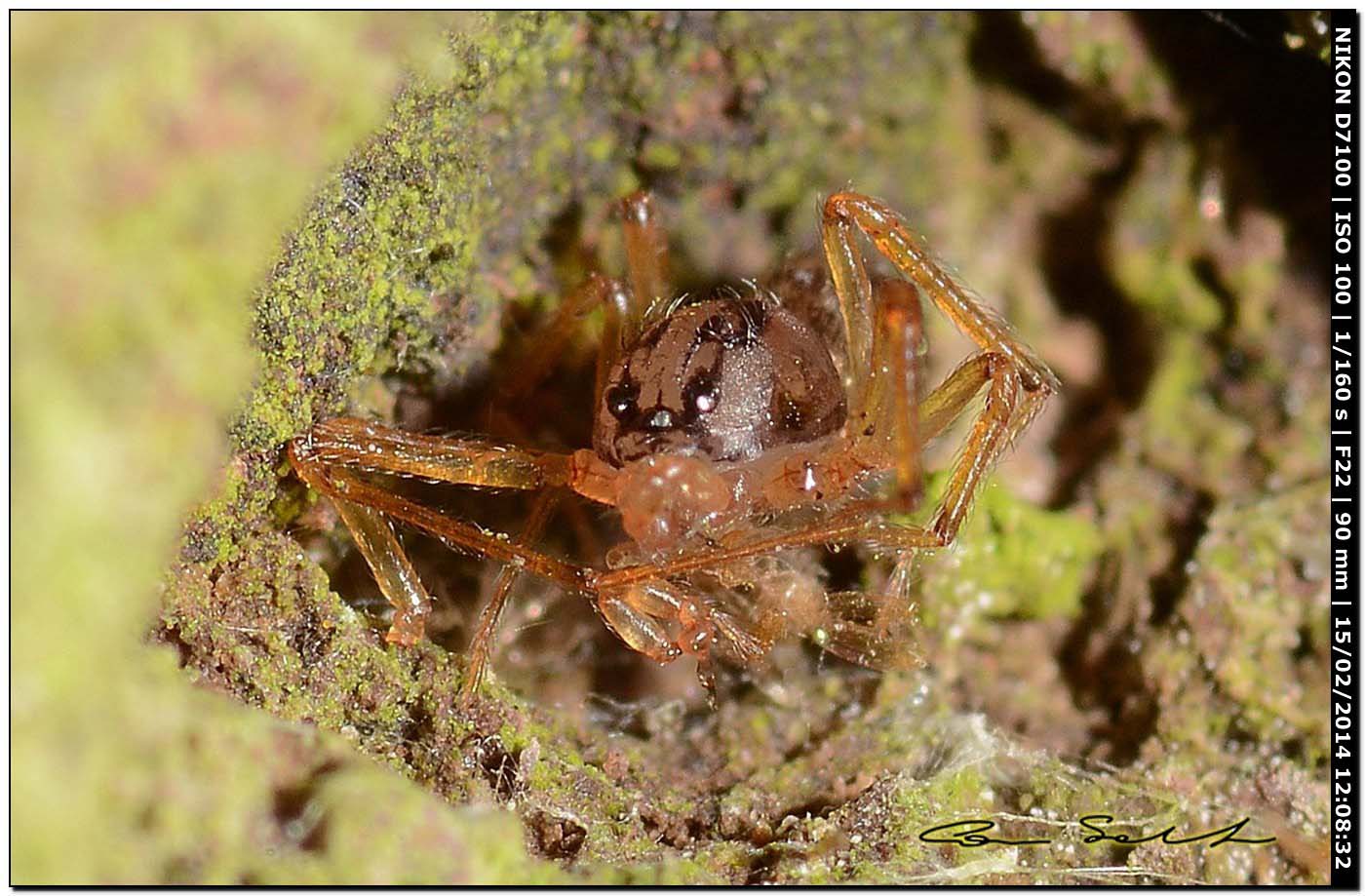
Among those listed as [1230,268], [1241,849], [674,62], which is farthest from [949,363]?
[1241,849]

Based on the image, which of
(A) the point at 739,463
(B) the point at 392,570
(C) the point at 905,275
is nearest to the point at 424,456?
(B) the point at 392,570

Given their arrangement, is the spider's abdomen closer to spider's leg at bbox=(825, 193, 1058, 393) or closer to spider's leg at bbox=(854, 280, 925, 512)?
spider's leg at bbox=(825, 193, 1058, 393)

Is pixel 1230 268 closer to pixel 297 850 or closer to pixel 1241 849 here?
pixel 1241 849

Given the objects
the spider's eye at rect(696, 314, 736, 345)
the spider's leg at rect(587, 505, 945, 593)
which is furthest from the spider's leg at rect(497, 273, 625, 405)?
the spider's leg at rect(587, 505, 945, 593)

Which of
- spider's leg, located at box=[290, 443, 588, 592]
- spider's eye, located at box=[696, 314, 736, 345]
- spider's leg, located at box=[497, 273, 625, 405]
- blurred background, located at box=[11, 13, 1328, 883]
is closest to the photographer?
blurred background, located at box=[11, 13, 1328, 883]

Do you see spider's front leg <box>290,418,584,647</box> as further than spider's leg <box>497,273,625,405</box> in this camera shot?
No
